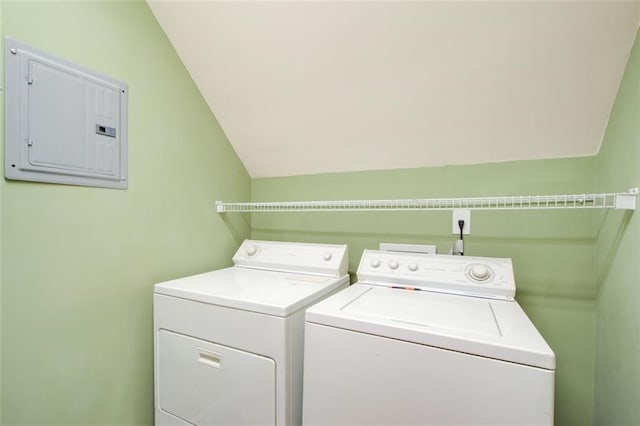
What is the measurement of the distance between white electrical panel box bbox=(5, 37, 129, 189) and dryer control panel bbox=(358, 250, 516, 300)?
1208mm

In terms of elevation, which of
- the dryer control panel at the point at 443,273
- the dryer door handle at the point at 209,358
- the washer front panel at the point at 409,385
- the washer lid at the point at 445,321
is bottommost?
the dryer door handle at the point at 209,358

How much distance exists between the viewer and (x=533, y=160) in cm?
137

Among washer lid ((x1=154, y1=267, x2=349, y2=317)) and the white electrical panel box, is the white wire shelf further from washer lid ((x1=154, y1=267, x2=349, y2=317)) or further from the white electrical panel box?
the white electrical panel box

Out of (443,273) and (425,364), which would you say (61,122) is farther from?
(443,273)

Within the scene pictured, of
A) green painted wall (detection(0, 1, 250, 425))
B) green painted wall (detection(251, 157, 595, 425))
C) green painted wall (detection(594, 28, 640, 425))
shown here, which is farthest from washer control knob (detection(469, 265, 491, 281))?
Result: green painted wall (detection(0, 1, 250, 425))

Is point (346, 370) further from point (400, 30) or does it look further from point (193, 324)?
point (400, 30)

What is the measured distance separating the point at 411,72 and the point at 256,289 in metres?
1.17

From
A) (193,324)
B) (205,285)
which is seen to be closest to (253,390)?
(193,324)

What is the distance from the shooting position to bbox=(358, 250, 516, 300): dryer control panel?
3.97 feet

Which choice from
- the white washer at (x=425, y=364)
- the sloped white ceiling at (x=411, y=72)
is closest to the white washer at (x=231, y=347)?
the white washer at (x=425, y=364)

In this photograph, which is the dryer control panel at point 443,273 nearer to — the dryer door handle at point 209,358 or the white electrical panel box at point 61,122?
the dryer door handle at point 209,358

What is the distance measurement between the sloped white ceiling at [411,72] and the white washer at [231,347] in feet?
2.82

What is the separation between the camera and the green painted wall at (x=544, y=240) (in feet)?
4.26

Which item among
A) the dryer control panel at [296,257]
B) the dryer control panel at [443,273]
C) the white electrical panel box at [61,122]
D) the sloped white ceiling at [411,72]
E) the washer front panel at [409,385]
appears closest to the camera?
the washer front panel at [409,385]
